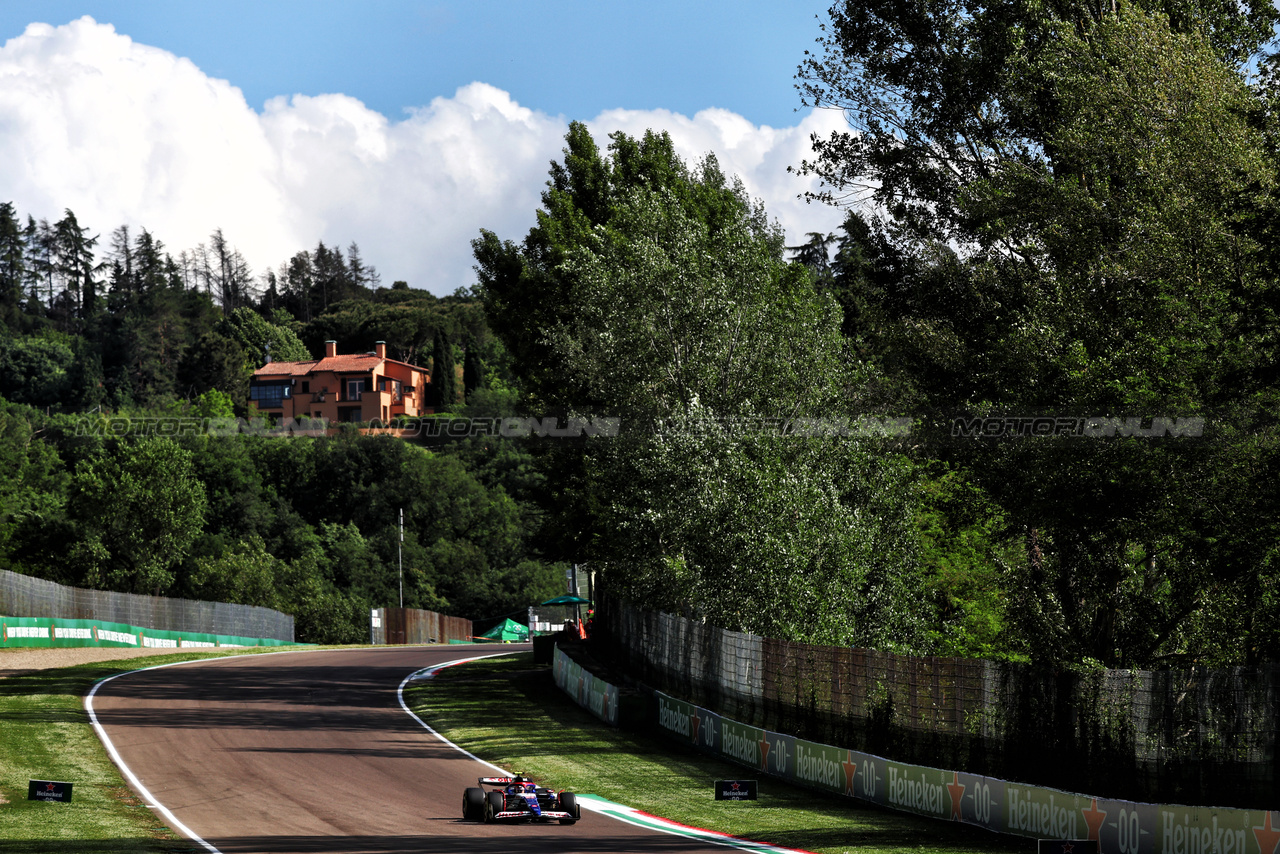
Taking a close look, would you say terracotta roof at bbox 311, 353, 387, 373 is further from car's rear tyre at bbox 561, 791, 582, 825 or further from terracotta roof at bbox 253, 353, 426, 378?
car's rear tyre at bbox 561, 791, 582, 825

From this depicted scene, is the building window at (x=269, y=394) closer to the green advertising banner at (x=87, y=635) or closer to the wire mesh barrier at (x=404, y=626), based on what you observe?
the wire mesh barrier at (x=404, y=626)

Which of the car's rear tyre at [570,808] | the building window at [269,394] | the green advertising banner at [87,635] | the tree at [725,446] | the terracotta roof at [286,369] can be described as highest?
the terracotta roof at [286,369]

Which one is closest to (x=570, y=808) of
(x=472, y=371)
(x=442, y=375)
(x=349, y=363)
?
(x=349, y=363)

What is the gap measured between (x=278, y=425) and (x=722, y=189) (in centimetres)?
14052

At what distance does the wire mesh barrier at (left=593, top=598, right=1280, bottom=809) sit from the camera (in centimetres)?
1627

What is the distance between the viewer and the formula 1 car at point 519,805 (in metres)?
19.7

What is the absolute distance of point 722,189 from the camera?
45.5 m

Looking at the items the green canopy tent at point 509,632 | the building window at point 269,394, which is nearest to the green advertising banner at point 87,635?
the green canopy tent at point 509,632

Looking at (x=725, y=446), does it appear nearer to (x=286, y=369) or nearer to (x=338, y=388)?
(x=338, y=388)

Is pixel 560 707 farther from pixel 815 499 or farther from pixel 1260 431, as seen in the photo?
pixel 1260 431

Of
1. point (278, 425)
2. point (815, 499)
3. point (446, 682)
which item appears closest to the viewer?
point (815, 499)

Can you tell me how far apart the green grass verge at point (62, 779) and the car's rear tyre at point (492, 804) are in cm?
452

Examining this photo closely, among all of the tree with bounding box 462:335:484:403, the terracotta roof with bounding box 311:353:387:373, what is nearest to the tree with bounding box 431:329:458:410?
the tree with bounding box 462:335:484:403

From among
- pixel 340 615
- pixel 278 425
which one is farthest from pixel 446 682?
pixel 278 425
